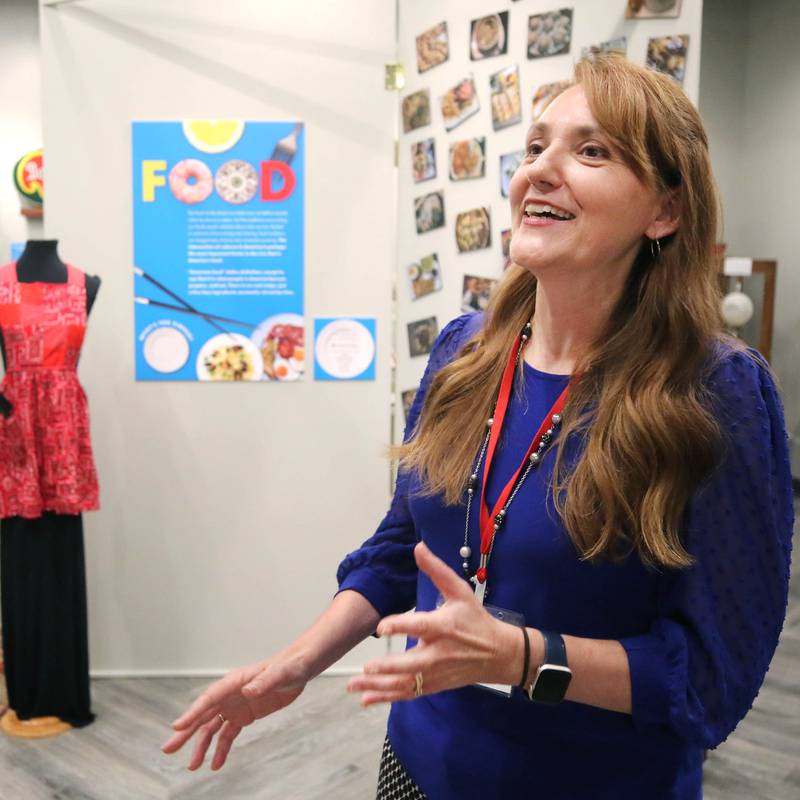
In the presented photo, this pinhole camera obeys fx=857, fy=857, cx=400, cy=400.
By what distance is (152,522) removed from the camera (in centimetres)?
353

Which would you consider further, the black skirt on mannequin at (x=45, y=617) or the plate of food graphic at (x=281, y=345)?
the plate of food graphic at (x=281, y=345)

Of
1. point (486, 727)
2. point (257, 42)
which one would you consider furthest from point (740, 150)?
point (486, 727)

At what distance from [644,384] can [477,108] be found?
1.88 metres

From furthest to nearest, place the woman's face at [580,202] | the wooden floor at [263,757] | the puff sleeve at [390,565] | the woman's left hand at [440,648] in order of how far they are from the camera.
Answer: the wooden floor at [263,757], the puff sleeve at [390,565], the woman's face at [580,202], the woman's left hand at [440,648]

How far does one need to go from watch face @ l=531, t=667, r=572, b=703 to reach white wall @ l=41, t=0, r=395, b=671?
8.55 feet

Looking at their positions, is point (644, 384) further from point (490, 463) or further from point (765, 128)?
point (765, 128)

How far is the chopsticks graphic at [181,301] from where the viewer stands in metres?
3.43

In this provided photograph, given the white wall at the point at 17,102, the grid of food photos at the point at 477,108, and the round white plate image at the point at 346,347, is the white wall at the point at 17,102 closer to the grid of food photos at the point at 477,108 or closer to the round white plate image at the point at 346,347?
the round white plate image at the point at 346,347

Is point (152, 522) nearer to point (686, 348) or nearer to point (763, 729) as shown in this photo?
point (763, 729)

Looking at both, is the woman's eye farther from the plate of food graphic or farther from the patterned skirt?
the plate of food graphic

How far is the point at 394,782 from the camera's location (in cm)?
116

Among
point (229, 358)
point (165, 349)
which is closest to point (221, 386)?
point (229, 358)

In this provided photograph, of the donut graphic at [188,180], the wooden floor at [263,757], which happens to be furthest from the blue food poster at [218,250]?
the wooden floor at [263,757]

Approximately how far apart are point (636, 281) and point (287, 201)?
98.4 inches
